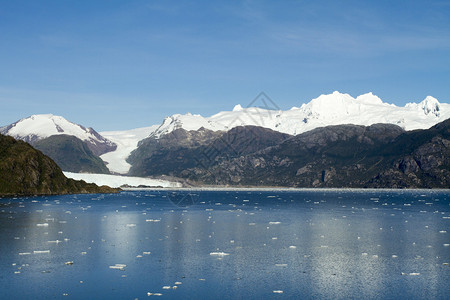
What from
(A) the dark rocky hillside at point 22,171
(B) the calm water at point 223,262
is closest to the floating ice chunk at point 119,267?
(B) the calm water at point 223,262

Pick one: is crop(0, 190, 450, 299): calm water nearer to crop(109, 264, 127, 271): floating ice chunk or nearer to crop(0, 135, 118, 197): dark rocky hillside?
crop(109, 264, 127, 271): floating ice chunk

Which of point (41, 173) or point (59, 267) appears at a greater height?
point (41, 173)

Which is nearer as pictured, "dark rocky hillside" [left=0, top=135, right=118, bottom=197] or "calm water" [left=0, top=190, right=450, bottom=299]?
"calm water" [left=0, top=190, right=450, bottom=299]

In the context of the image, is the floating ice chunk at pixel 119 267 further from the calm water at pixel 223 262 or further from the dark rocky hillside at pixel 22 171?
the dark rocky hillside at pixel 22 171

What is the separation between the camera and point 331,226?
2975 inches

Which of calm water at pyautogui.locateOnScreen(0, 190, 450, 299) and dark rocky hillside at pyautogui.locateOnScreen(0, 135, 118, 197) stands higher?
dark rocky hillside at pyautogui.locateOnScreen(0, 135, 118, 197)

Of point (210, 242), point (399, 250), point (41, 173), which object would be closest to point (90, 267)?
point (210, 242)

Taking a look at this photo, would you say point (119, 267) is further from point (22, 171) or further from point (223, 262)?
point (22, 171)

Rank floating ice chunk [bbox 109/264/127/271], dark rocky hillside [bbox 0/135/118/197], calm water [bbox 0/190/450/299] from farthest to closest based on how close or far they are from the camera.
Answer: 1. dark rocky hillside [bbox 0/135/118/197]
2. floating ice chunk [bbox 109/264/127/271]
3. calm water [bbox 0/190/450/299]

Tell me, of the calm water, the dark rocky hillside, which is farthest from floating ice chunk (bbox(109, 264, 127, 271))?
the dark rocky hillside

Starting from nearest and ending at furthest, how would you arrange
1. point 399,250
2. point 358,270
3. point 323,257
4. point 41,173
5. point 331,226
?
point 358,270, point 323,257, point 399,250, point 331,226, point 41,173

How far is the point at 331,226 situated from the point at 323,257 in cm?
2907

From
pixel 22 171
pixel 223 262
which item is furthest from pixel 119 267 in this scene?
pixel 22 171

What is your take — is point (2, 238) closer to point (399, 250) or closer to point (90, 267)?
point (90, 267)
